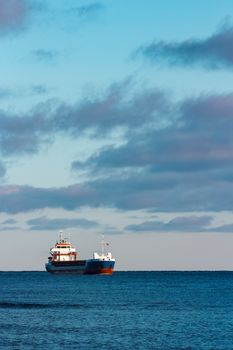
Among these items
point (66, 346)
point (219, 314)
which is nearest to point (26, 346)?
point (66, 346)

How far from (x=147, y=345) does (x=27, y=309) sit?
50.9 metres

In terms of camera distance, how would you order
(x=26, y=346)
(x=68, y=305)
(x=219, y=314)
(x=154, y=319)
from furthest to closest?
(x=68, y=305)
(x=219, y=314)
(x=154, y=319)
(x=26, y=346)

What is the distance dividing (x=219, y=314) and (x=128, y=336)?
117ft

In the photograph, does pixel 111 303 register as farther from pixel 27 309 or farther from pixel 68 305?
pixel 27 309

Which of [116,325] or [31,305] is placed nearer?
[116,325]

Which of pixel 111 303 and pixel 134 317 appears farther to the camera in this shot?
pixel 111 303

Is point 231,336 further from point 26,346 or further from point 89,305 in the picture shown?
point 89,305

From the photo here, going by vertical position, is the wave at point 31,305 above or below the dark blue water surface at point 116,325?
above

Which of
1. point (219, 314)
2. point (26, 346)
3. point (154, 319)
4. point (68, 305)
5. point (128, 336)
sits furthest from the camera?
point (68, 305)

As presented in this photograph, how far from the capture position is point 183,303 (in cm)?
16075

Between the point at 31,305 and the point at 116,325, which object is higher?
the point at 31,305

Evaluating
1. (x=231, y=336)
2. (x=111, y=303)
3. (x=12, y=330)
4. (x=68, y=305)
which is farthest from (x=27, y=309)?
(x=231, y=336)

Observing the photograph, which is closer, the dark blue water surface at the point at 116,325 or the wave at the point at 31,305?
the dark blue water surface at the point at 116,325

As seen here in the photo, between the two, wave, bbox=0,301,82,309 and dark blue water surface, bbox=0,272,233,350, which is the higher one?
wave, bbox=0,301,82,309
